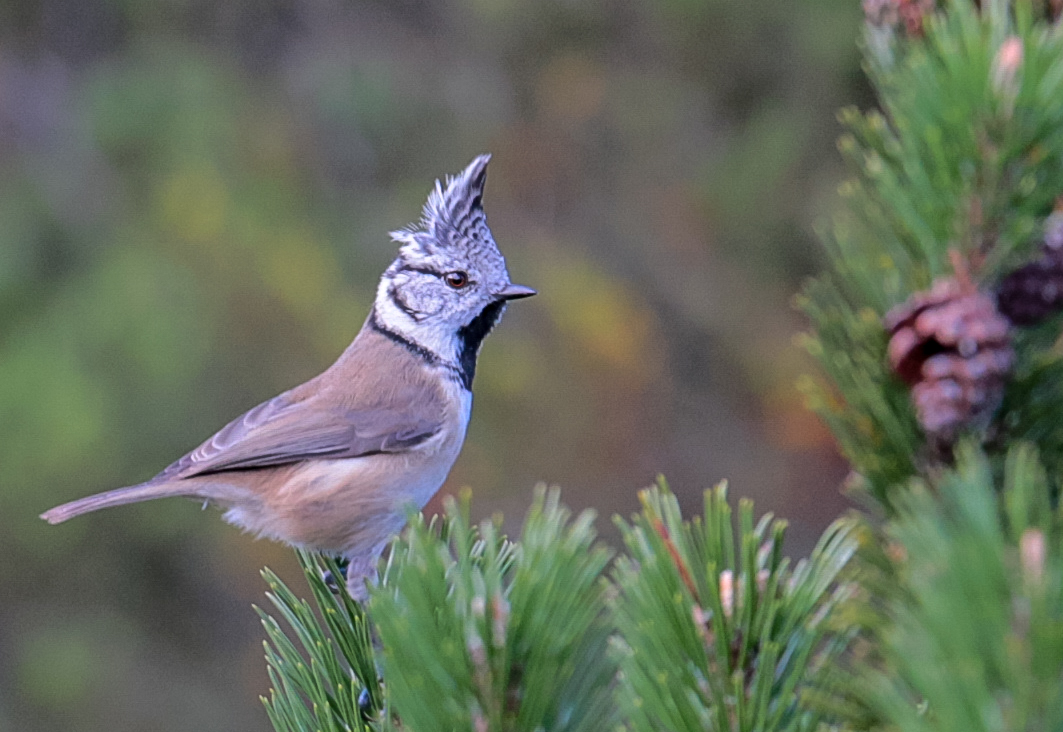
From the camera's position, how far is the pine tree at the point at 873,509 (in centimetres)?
84

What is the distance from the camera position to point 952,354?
32.6 inches

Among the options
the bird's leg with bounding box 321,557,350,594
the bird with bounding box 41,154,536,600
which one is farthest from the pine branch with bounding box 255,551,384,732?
the bird with bounding box 41,154,536,600

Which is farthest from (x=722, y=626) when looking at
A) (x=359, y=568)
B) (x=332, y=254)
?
(x=332, y=254)

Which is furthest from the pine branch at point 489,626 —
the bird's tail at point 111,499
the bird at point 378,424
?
the bird's tail at point 111,499

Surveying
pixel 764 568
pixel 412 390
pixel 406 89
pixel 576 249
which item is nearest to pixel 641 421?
pixel 576 249

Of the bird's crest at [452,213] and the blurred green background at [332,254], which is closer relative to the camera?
the bird's crest at [452,213]

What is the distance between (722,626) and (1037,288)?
370mm

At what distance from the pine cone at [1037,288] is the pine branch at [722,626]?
214 mm

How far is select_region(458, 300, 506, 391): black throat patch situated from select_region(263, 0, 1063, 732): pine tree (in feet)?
5.90

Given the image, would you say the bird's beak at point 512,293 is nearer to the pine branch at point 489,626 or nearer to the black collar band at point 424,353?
the black collar band at point 424,353

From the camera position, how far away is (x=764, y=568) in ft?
3.43

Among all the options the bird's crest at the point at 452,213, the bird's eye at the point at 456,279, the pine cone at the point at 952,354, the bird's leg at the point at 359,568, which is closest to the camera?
the pine cone at the point at 952,354

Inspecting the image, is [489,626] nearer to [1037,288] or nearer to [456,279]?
[1037,288]

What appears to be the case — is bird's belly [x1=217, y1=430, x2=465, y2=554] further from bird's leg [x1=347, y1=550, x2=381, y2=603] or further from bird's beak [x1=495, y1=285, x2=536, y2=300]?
bird's beak [x1=495, y1=285, x2=536, y2=300]
